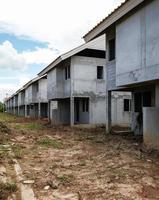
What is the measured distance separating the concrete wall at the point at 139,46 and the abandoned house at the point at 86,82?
9.72 m

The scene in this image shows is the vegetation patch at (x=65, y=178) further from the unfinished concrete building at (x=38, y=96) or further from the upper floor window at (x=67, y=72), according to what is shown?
the unfinished concrete building at (x=38, y=96)

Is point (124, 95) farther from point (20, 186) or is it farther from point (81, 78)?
point (20, 186)

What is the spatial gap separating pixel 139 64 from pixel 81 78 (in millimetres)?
12365

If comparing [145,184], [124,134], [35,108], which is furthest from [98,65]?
[35,108]

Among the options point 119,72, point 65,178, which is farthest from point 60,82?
point 65,178

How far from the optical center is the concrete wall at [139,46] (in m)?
10.9

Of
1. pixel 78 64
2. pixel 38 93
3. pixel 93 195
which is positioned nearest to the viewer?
pixel 93 195

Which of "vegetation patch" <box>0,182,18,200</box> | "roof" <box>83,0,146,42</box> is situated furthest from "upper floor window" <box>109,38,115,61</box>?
"vegetation patch" <box>0,182,18,200</box>

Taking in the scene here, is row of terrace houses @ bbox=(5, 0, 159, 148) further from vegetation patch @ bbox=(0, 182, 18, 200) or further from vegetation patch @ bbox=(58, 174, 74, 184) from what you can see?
vegetation patch @ bbox=(0, 182, 18, 200)

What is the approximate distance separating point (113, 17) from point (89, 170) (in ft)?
25.5

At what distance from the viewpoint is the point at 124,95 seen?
25.5 meters

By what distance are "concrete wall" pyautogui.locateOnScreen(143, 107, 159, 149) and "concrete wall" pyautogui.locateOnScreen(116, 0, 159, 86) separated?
1286 mm

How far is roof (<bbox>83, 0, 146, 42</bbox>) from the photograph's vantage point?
11836mm

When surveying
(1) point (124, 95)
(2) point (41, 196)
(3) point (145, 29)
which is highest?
(3) point (145, 29)
